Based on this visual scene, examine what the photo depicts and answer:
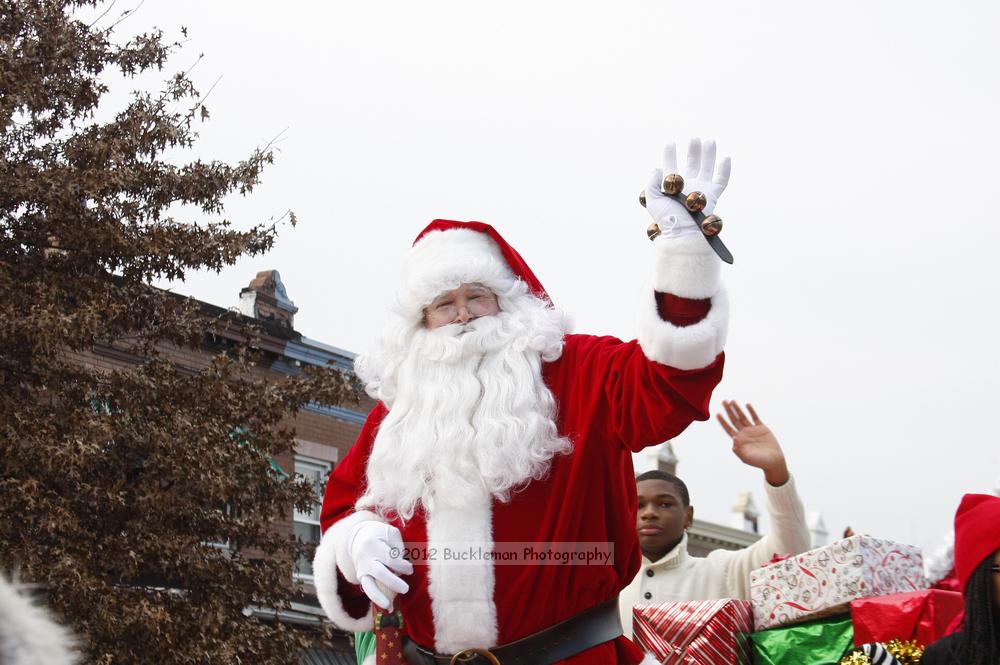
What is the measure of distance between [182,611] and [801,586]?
7.25 metres

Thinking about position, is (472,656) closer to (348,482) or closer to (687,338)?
(348,482)

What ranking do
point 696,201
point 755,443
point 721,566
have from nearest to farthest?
1. point 696,201
2. point 755,443
3. point 721,566

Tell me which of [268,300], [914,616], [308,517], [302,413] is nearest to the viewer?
[914,616]

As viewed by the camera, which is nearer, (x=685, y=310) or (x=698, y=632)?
(x=685, y=310)

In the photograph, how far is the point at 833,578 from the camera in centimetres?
482

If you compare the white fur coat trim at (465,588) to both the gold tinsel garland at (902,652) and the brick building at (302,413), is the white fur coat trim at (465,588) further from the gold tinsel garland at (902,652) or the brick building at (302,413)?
the brick building at (302,413)

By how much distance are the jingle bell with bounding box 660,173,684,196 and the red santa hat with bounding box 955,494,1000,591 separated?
1367 mm

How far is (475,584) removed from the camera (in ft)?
13.2

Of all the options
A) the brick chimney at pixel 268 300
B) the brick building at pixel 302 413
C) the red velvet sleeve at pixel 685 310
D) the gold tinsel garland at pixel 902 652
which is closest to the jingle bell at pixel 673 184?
the red velvet sleeve at pixel 685 310

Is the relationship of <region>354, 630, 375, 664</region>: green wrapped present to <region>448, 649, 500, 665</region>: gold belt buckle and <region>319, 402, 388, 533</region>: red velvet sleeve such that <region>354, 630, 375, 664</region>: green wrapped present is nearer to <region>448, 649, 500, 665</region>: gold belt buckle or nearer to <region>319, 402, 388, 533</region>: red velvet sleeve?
<region>319, 402, 388, 533</region>: red velvet sleeve

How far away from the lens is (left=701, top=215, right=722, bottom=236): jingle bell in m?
3.65

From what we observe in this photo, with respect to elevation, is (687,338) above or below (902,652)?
above

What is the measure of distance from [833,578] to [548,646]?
138cm

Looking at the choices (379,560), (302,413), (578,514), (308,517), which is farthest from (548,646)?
(302,413)
